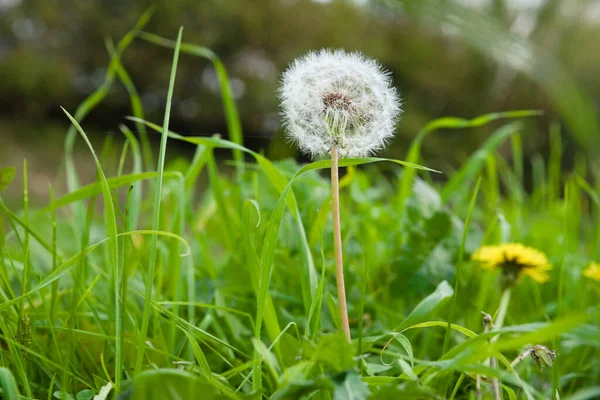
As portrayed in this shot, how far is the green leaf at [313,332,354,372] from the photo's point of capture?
0.39 m

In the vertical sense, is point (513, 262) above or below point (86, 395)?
above

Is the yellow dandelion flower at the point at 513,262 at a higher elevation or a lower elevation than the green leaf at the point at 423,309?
higher

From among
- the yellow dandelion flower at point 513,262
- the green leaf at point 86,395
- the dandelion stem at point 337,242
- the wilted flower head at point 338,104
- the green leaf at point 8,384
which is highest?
the wilted flower head at point 338,104

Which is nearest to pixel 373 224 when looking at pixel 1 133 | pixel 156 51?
pixel 156 51

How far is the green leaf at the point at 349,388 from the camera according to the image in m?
0.38

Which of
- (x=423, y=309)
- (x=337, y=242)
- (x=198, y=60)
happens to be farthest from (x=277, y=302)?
(x=198, y=60)

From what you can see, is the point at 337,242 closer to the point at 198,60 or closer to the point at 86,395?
the point at 86,395

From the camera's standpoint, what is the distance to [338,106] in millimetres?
464

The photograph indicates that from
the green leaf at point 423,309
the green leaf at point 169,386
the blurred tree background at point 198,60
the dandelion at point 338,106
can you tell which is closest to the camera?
the green leaf at point 169,386

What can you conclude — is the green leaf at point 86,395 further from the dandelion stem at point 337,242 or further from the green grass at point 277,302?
the dandelion stem at point 337,242

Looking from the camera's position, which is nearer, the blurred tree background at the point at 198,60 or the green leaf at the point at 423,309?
the green leaf at the point at 423,309

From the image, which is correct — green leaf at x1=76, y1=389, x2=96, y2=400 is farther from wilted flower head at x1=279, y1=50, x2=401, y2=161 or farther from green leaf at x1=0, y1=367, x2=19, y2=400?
wilted flower head at x1=279, y1=50, x2=401, y2=161

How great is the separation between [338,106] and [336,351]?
20cm

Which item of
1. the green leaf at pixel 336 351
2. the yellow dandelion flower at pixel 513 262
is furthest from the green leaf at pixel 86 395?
the yellow dandelion flower at pixel 513 262
